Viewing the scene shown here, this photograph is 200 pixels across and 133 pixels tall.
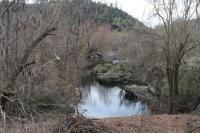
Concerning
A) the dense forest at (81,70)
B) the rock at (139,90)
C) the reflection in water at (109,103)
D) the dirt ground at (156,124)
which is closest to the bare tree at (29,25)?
the dense forest at (81,70)

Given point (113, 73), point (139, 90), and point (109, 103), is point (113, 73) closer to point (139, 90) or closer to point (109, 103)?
point (139, 90)

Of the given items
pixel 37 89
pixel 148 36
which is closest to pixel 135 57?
pixel 148 36

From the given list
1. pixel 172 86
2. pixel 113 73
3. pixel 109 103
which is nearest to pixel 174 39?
pixel 172 86

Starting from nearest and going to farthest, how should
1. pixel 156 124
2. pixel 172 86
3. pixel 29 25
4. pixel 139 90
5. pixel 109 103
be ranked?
pixel 156 124 → pixel 29 25 → pixel 172 86 → pixel 109 103 → pixel 139 90

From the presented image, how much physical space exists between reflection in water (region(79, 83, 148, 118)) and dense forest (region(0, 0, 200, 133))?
66 millimetres

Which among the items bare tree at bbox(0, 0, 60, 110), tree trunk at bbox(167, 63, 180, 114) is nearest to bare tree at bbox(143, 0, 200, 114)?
tree trunk at bbox(167, 63, 180, 114)

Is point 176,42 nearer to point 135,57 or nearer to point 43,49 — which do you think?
point 43,49

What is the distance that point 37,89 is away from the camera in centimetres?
1639

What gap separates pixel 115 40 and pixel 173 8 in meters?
29.7

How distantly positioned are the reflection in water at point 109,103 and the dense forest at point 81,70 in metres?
0.07

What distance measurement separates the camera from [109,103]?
89.3 feet

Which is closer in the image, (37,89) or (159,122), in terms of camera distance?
(159,122)

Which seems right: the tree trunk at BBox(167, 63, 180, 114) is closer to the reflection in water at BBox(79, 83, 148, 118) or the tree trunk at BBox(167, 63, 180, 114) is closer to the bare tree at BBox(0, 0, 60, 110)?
the reflection in water at BBox(79, 83, 148, 118)

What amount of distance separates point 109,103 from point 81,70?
9.22m
